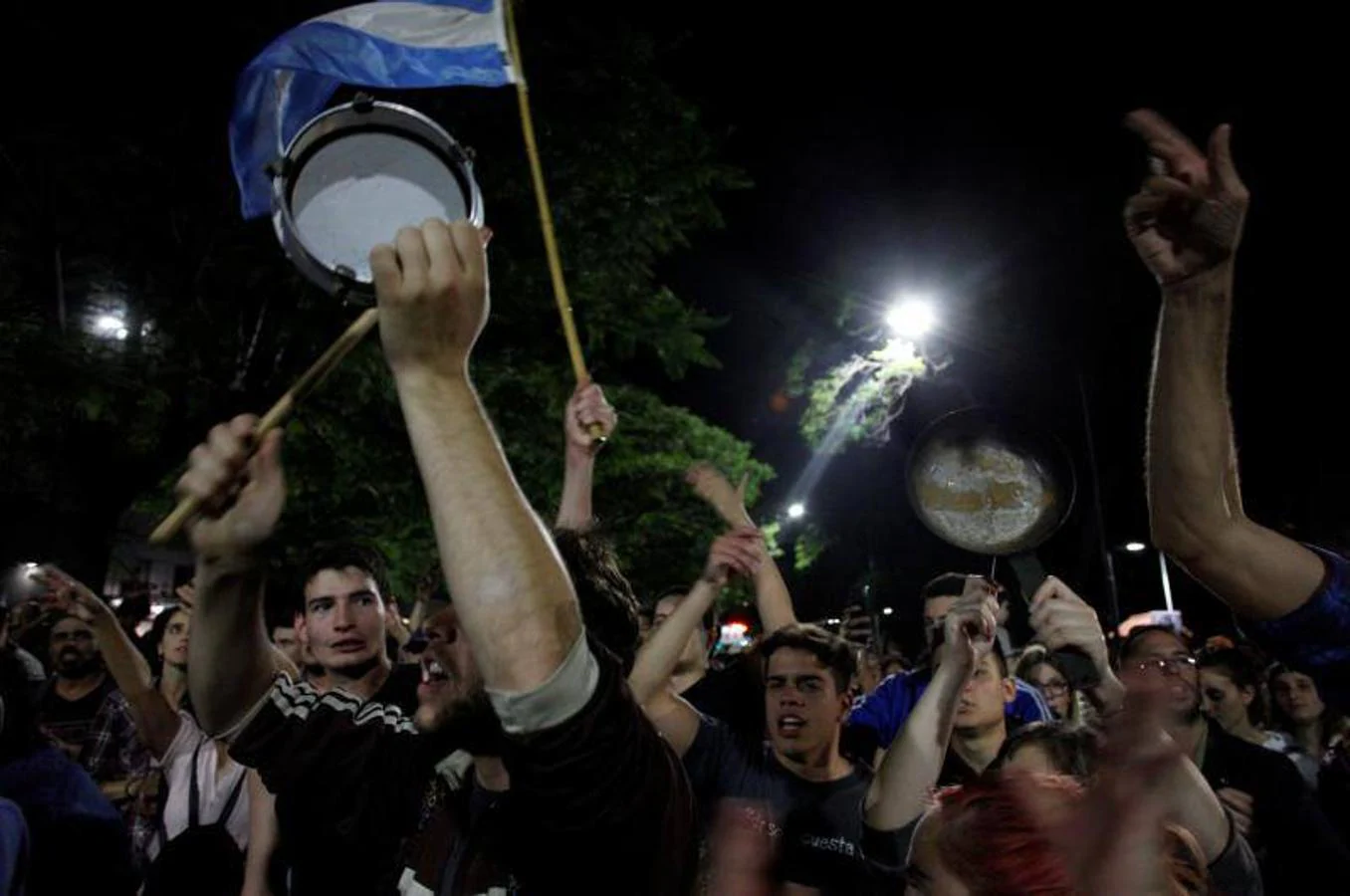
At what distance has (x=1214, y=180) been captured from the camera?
2109 millimetres

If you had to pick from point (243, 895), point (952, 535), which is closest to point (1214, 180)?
point (952, 535)

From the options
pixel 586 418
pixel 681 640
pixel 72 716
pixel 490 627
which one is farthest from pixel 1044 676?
pixel 72 716

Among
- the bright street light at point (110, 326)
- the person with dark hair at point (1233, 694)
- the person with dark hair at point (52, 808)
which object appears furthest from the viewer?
the bright street light at point (110, 326)

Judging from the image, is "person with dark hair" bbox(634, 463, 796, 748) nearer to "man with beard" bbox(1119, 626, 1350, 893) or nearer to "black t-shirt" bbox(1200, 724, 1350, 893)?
"man with beard" bbox(1119, 626, 1350, 893)

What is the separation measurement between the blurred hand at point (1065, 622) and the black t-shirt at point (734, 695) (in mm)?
1983

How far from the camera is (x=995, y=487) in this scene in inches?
159

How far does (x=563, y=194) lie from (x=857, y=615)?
5500 millimetres

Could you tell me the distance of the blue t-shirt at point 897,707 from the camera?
5090 millimetres

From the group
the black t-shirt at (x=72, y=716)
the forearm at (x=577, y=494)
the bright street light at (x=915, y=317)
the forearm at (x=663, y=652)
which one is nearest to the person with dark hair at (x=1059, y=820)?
the forearm at (x=663, y=652)

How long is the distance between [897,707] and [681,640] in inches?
73.0

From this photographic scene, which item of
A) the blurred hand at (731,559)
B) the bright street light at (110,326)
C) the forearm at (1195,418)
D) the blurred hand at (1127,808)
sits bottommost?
the blurred hand at (1127,808)

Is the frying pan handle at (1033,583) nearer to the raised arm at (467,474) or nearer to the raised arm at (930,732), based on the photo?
the raised arm at (930,732)

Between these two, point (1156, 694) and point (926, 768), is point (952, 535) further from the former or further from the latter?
point (1156, 694)

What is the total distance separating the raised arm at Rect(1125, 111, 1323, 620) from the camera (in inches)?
81.0
